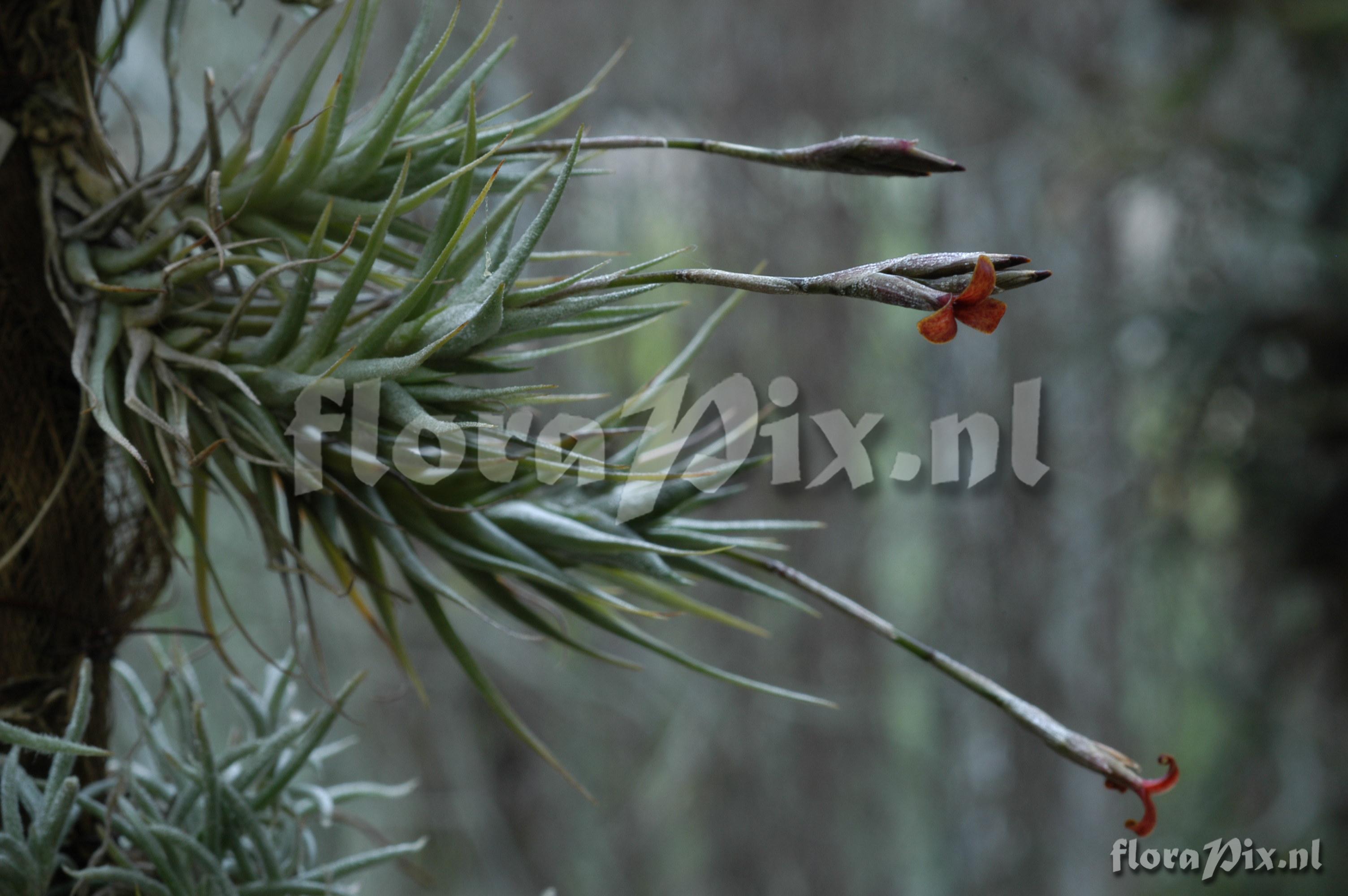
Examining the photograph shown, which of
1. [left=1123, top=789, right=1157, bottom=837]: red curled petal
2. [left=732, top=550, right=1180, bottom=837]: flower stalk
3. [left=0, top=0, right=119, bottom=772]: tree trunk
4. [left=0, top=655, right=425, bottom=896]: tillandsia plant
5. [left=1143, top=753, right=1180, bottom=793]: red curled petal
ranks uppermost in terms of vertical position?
[left=0, top=0, right=119, bottom=772]: tree trunk

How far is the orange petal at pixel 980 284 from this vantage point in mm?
249

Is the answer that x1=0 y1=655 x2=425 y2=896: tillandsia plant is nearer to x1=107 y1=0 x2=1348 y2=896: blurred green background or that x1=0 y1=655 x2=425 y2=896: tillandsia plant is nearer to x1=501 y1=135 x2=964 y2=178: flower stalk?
x1=501 y1=135 x2=964 y2=178: flower stalk

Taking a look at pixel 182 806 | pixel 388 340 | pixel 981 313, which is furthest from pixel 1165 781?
pixel 182 806

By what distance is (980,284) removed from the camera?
9.9 inches

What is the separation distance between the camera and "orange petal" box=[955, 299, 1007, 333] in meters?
0.26

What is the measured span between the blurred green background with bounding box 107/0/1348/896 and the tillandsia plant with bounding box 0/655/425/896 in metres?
1.13

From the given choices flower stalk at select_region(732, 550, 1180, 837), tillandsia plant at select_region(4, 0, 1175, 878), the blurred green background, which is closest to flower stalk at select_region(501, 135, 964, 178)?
tillandsia plant at select_region(4, 0, 1175, 878)

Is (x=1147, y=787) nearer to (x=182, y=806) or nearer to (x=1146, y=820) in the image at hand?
(x=1146, y=820)

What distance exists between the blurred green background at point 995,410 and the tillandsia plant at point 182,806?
3.70 ft

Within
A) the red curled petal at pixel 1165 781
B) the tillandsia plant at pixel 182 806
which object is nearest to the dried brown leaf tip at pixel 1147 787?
the red curled petal at pixel 1165 781

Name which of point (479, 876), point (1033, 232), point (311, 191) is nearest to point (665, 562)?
point (311, 191)

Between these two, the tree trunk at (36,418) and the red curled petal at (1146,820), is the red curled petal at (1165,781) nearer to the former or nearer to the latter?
the red curled petal at (1146,820)

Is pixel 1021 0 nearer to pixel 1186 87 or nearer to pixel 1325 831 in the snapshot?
pixel 1186 87

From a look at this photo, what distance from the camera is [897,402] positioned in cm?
240
